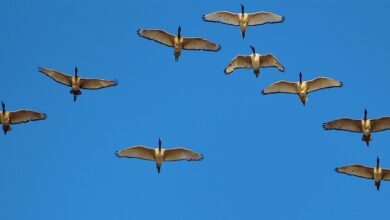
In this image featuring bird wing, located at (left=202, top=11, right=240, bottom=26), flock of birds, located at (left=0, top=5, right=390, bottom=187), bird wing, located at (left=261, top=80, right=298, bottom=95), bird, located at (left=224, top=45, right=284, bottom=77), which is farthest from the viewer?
bird wing, located at (left=202, top=11, right=240, bottom=26)

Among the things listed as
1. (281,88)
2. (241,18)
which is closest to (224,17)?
(241,18)

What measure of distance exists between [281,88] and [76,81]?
8.59 metres

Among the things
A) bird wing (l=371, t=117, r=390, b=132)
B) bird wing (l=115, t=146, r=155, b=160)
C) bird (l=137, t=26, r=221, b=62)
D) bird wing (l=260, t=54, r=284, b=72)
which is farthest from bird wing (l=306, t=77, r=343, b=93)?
bird wing (l=115, t=146, r=155, b=160)

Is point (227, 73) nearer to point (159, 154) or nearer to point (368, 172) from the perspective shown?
point (159, 154)

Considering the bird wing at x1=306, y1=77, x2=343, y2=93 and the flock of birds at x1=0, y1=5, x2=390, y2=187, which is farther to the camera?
the bird wing at x1=306, y1=77, x2=343, y2=93

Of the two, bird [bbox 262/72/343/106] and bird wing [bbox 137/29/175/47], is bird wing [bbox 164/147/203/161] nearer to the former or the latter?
bird wing [bbox 137/29/175/47]

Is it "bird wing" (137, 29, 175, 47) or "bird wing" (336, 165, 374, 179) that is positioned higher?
"bird wing" (137, 29, 175, 47)

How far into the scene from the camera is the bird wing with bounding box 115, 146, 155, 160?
110 feet

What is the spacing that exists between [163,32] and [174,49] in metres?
0.83

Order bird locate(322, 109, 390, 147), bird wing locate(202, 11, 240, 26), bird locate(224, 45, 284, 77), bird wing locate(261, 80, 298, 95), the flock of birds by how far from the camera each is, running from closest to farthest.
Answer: bird locate(322, 109, 390, 147) → the flock of birds → bird locate(224, 45, 284, 77) → bird wing locate(261, 80, 298, 95) → bird wing locate(202, 11, 240, 26)

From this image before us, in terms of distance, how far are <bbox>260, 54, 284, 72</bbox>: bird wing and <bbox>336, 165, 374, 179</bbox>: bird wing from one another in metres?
4.84

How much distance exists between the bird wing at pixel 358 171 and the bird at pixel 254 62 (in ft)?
15.9

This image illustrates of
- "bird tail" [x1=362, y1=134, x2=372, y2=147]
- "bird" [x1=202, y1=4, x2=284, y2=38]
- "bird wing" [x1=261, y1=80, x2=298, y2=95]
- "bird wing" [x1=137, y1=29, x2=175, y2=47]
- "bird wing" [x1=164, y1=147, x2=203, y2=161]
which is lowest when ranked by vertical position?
"bird wing" [x1=164, y1=147, x2=203, y2=161]

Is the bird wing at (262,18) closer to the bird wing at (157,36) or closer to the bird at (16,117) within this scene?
the bird wing at (157,36)
